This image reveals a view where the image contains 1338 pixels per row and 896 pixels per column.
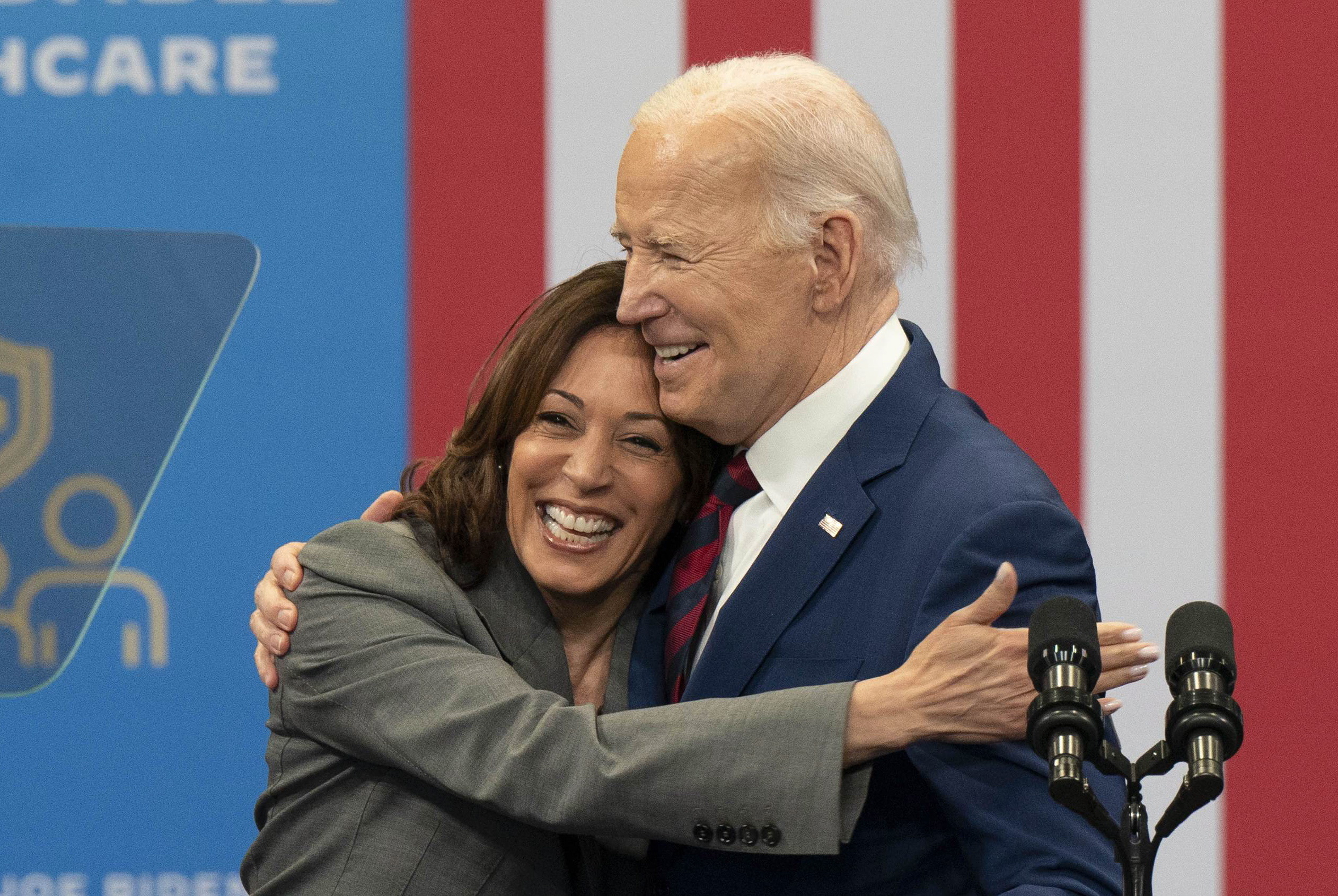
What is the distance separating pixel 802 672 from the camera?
154cm

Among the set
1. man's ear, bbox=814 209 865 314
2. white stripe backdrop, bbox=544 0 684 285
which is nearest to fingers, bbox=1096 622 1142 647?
man's ear, bbox=814 209 865 314

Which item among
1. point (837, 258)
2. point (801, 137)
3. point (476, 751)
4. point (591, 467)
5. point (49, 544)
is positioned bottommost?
point (49, 544)

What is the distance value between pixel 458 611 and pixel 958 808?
584 mm

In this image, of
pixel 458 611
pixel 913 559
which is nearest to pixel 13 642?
pixel 458 611

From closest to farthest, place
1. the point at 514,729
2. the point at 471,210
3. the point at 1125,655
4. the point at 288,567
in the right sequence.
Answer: the point at 1125,655, the point at 514,729, the point at 288,567, the point at 471,210

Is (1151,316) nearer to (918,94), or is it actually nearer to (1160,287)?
(1160,287)

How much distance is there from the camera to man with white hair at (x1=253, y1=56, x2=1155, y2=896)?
4.66ft

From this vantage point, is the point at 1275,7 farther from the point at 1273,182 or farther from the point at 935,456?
the point at 935,456

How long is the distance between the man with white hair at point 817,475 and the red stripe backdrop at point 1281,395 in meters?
1.04

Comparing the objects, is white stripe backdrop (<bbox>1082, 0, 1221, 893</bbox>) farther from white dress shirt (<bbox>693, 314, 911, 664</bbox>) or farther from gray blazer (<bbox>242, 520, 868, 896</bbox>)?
gray blazer (<bbox>242, 520, 868, 896</bbox>)

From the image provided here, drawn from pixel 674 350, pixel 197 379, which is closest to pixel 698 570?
pixel 674 350

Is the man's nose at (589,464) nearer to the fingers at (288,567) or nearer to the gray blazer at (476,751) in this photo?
the gray blazer at (476,751)

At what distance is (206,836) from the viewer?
2648mm

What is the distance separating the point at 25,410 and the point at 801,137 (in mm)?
1665
